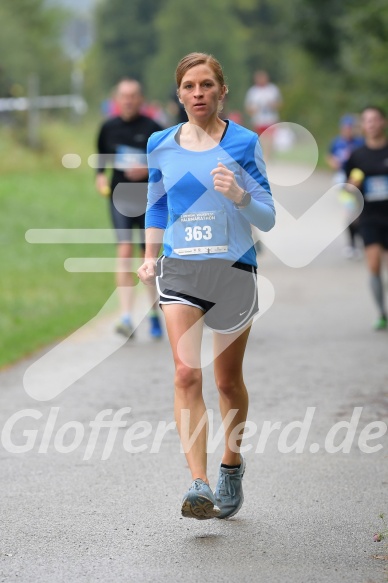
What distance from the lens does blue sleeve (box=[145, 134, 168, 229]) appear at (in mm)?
6215

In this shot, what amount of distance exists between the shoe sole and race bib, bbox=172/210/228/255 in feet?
3.54

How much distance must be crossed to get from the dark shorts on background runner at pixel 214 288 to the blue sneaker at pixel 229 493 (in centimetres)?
68

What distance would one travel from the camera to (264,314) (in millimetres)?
14227

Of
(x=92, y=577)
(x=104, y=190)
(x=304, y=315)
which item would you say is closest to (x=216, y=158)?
(x=92, y=577)

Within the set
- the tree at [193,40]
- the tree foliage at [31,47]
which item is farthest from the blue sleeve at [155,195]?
the tree at [193,40]

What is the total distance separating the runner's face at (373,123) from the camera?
1248cm

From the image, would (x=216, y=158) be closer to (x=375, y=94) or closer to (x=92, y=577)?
(x=92, y=577)

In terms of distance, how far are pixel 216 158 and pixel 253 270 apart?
1.78 feet

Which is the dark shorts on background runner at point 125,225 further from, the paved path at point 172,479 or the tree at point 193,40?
the tree at point 193,40

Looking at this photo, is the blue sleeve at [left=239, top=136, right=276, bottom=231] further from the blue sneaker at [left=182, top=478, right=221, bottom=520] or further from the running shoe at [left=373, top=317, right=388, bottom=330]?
the running shoe at [left=373, top=317, right=388, bottom=330]

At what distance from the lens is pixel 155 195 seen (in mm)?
6289

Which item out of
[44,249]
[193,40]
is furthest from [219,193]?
[193,40]

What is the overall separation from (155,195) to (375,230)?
6769 mm

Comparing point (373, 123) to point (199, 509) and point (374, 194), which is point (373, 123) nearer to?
point (374, 194)
